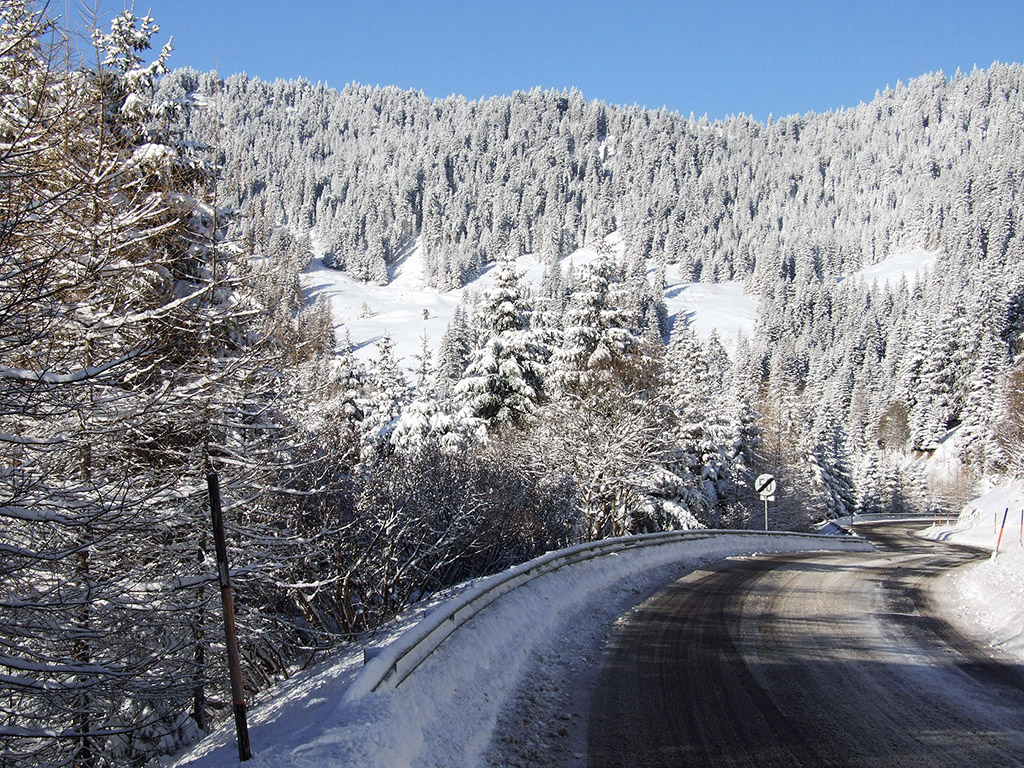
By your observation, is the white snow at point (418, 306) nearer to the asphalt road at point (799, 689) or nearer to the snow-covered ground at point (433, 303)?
the snow-covered ground at point (433, 303)

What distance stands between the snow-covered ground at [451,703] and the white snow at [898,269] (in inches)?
7455

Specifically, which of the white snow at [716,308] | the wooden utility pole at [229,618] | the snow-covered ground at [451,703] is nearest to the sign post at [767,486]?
the snow-covered ground at [451,703]

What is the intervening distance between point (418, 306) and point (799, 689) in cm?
15709

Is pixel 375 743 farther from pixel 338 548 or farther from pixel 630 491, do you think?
pixel 630 491

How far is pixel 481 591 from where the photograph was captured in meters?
8.05

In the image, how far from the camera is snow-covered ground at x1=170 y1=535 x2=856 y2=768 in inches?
178

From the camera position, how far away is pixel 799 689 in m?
6.93

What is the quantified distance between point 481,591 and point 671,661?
2.63 metres

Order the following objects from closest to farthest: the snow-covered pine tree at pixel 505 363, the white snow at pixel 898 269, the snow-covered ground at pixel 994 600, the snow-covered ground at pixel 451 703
Answer: the snow-covered ground at pixel 451 703 < the snow-covered ground at pixel 994 600 < the snow-covered pine tree at pixel 505 363 < the white snow at pixel 898 269

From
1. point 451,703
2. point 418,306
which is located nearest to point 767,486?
point 451,703

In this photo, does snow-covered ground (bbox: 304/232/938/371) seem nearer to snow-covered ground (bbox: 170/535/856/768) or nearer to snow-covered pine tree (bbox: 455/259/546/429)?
snow-covered pine tree (bbox: 455/259/546/429)

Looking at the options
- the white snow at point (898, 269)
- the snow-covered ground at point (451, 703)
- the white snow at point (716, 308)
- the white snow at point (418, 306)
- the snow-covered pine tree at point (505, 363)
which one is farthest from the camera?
the white snow at point (898, 269)

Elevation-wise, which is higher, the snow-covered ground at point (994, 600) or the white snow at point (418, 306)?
the white snow at point (418, 306)

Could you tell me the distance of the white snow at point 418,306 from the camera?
12769 centimetres
